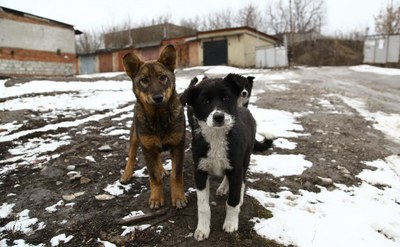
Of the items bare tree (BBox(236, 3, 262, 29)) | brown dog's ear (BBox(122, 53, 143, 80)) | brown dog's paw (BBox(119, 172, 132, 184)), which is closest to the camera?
brown dog's ear (BBox(122, 53, 143, 80))

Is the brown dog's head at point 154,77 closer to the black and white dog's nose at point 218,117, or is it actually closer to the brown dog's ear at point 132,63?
the brown dog's ear at point 132,63

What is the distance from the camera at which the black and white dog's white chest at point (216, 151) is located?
3025mm

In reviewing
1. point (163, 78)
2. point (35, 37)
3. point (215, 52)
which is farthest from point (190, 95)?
point (215, 52)

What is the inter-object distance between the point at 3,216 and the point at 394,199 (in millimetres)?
4703

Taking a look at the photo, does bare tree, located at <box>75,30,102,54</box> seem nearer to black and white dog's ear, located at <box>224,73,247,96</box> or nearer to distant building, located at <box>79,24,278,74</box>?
distant building, located at <box>79,24,278,74</box>

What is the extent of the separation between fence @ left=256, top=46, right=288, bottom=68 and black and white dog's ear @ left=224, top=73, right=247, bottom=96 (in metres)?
31.4

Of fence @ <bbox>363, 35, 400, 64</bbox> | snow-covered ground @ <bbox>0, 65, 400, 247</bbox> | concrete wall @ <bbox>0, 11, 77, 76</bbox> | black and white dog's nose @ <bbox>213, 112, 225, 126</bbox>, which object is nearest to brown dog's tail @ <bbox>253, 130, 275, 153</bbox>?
snow-covered ground @ <bbox>0, 65, 400, 247</bbox>

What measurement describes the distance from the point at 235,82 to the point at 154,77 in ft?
3.38

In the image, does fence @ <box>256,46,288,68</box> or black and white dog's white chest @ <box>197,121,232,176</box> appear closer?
black and white dog's white chest @ <box>197,121,232,176</box>

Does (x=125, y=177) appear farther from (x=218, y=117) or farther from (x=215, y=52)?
(x=215, y=52)

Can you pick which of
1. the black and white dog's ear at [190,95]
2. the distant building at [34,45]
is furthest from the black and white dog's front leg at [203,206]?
the distant building at [34,45]

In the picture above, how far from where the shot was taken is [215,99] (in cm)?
291

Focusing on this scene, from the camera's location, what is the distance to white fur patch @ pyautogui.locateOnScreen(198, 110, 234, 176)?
303 cm

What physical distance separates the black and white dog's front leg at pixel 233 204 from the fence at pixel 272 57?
3156 centimetres
